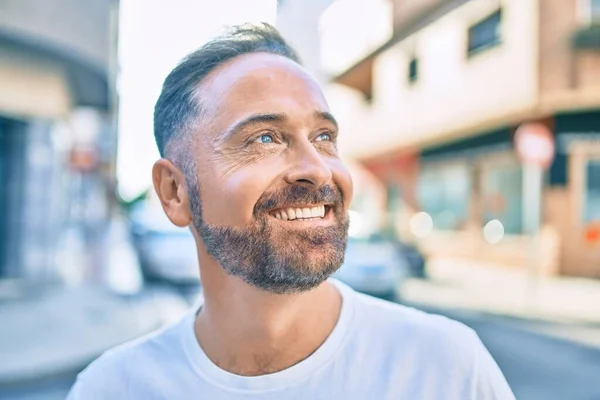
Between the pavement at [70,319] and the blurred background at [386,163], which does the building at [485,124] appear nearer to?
the blurred background at [386,163]

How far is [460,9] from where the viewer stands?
2.00m

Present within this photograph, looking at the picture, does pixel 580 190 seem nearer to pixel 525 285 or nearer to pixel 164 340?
pixel 525 285

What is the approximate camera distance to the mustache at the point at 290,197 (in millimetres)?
888

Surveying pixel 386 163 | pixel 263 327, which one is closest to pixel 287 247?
pixel 263 327

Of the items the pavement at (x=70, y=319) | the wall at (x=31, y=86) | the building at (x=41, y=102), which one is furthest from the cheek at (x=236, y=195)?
the wall at (x=31, y=86)

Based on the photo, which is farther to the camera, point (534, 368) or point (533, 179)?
point (533, 179)

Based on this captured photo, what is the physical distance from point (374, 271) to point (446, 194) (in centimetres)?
720

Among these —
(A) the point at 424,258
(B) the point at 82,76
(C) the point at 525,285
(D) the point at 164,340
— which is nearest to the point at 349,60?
(D) the point at 164,340

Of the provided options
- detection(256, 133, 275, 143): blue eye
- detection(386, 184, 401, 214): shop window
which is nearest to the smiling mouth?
detection(256, 133, 275, 143): blue eye

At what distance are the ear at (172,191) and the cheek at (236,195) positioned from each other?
3.7 inches

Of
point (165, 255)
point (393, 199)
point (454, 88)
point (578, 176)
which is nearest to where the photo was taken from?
point (454, 88)

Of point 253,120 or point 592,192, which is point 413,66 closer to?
point 253,120

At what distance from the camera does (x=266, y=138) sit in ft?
3.10

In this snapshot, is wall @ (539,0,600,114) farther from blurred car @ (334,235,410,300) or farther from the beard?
the beard
